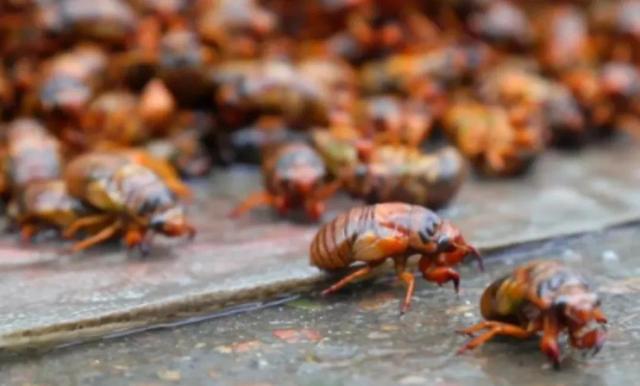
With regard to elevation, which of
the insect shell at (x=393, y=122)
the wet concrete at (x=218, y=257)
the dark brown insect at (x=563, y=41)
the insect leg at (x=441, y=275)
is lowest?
the insect leg at (x=441, y=275)

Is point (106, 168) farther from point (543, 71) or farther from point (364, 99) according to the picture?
point (543, 71)

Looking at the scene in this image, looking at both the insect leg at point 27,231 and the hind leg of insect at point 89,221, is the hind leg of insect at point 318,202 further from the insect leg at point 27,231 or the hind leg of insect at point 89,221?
the insect leg at point 27,231

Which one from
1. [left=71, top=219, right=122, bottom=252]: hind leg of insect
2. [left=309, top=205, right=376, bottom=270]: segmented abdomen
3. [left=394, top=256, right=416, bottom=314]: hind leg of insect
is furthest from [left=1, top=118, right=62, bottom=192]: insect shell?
[left=394, top=256, right=416, bottom=314]: hind leg of insect

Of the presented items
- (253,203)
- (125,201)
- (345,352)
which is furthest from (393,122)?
(345,352)

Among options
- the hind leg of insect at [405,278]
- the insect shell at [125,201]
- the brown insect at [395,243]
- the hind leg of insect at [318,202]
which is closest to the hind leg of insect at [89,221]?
the insect shell at [125,201]

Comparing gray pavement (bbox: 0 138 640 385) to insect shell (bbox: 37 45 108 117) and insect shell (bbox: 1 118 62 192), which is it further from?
insect shell (bbox: 37 45 108 117)

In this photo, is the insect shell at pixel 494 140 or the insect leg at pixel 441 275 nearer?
the insect leg at pixel 441 275

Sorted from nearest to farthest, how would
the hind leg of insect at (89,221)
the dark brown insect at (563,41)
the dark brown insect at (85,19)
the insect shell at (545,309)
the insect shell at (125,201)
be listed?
1. the insect shell at (545,309)
2. the insect shell at (125,201)
3. the hind leg of insect at (89,221)
4. the dark brown insect at (85,19)
5. the dark brown insect at (563,41)

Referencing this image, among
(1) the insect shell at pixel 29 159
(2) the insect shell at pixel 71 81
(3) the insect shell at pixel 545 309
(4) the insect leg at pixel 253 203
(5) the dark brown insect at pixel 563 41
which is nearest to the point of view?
(3) the insect shell at pixel 545 309
